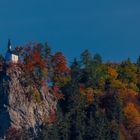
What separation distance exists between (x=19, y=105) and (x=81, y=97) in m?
12.0

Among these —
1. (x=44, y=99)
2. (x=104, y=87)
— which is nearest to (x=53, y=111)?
(x=44, y=99)

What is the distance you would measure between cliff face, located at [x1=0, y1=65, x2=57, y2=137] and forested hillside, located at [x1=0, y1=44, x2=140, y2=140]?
2.31ft

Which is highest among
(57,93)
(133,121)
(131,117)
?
(57,93)

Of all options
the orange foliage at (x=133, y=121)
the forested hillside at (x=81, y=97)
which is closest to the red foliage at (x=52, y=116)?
the forested hillside at (x=81, y=97)

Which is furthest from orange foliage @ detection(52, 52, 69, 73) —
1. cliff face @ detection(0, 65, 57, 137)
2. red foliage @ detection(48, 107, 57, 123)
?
red foliage @ detection(48, 107, 57, 123)

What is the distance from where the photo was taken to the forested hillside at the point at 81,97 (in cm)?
17438

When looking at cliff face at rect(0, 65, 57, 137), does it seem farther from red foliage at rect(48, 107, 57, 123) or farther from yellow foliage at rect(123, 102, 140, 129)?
yellow foliage at rect(123, 102, 140, 129)

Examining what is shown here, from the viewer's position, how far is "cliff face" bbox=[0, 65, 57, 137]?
174125mm

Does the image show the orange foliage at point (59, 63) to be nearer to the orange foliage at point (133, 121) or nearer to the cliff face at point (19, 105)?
the orange foliage at point (133, 121)

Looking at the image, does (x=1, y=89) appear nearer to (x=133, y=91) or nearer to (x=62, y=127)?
(x=62, y=127)

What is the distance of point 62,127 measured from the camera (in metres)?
175

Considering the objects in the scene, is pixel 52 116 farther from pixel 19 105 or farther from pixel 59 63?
pixel 59 63

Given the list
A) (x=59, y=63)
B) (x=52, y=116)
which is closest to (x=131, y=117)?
(x=52, y=116)

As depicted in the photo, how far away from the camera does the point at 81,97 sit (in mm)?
185625
